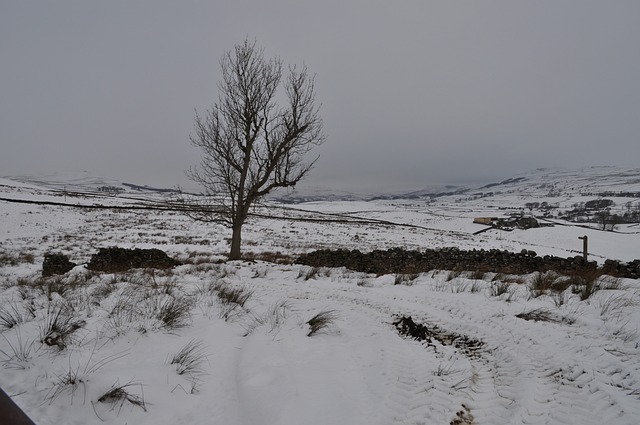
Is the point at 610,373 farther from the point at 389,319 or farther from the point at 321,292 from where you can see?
the point at 321,292

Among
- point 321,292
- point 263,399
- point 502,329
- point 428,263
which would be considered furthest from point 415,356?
point 428,263

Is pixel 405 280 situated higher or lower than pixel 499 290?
lower

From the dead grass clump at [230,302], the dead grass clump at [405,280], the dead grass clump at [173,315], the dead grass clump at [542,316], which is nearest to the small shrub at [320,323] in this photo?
the dead grass clump at [230,302]

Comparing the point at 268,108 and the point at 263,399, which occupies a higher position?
the point at 268,108

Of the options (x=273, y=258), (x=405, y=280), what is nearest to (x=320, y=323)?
(x=405, y=280)

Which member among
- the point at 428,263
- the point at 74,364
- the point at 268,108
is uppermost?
the point at 268,108

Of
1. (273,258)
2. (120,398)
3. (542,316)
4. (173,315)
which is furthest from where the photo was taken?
(273,258)

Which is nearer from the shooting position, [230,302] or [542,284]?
[230,302]

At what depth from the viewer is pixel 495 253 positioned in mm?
11984

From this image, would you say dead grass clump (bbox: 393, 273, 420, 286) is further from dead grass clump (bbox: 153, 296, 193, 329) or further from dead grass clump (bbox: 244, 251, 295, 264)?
dead grass clump (bbox: 244, 251, 295, 264)

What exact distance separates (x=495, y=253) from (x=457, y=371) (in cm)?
1087

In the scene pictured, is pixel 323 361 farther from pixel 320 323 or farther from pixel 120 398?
pixel 120 398

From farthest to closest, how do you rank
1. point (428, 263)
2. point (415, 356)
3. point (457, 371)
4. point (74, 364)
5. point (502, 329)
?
point (428, 263) → point (502, 329) → point (415, 356) → point (457, 371) → point (74, 364)

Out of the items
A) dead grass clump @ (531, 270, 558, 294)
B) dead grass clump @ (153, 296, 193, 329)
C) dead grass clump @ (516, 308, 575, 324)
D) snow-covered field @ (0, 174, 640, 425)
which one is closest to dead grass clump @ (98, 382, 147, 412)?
snow-covered field @ (0, 174, 640, 425)
